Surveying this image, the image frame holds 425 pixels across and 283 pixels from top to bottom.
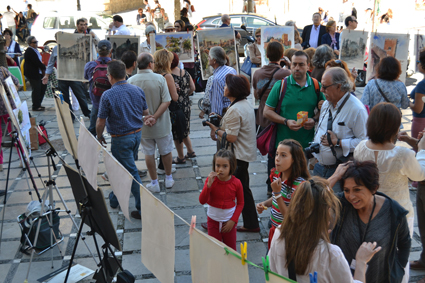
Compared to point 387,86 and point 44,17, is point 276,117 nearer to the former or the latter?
point 387,86

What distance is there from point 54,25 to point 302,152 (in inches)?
608

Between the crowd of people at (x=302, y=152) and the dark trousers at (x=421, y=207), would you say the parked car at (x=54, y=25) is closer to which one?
the crowd of people at (x=302, y=152)

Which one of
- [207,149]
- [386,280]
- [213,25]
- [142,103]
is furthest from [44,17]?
[386,280]

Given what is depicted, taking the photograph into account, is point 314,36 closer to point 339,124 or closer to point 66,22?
point 339,124

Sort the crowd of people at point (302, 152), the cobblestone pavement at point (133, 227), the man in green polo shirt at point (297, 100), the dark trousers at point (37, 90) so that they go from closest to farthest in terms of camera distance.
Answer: the crowd of people at point (302, 152) → the cobblestone pavement at point (133, 227) → the man in green polo shirt at point (297, 100) → the dark trousers at point (37, 90)

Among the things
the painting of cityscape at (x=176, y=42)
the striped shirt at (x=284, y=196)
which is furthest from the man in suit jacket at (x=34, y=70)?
the striped shirt at (x=284, y=196)

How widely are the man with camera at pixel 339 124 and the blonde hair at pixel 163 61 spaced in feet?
7.86

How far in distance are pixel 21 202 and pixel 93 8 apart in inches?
1000

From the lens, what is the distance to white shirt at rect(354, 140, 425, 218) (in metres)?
2.79

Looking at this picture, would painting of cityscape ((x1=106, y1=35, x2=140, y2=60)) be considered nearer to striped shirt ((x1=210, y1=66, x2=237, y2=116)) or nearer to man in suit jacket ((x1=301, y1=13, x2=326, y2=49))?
striped shirt ((x1=210, y1=66, x2=237, y2=116))

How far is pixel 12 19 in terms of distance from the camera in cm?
2244

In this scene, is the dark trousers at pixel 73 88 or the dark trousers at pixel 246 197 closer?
the dark trousers at pixel 246 197

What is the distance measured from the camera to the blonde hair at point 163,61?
208 inches

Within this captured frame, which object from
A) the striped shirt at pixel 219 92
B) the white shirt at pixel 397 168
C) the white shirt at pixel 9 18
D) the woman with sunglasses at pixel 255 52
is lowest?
the white shirt at pixel 397 168
